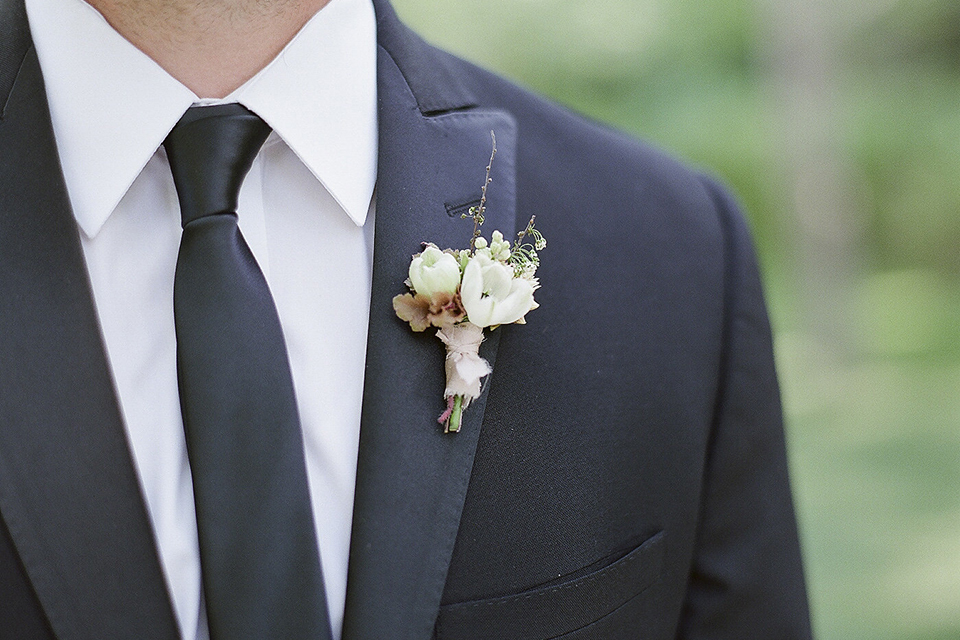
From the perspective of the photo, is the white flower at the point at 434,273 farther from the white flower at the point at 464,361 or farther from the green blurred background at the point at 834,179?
the green blurred background at the point at 834,179

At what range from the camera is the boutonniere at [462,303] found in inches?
53.4

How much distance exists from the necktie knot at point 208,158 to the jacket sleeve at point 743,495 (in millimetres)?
915

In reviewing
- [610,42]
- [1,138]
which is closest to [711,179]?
[1,138]

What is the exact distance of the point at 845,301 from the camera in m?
10.3

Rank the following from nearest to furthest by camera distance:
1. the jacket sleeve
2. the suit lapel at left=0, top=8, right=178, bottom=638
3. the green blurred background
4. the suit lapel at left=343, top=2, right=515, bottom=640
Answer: the suit lapel at left=0, top=8, right=178, bottom=638
the suit lapel at left=343, top=2, right=515, bottom=640
the jacket sleeve
the green blurred background

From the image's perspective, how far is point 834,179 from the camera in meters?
10.5

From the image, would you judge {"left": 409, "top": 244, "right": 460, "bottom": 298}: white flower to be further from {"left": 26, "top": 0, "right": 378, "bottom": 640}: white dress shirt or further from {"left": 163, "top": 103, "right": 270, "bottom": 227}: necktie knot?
{"left": 163, "top": 103, "right": 270, "bottom": 227}: necktie knot

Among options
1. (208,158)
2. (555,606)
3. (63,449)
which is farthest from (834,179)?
(63,449)

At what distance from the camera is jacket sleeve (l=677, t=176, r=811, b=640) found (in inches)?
68.7

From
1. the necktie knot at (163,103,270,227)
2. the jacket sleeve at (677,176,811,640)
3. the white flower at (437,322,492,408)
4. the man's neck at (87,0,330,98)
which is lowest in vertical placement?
the jacket sleeve at (677,176,811,640)

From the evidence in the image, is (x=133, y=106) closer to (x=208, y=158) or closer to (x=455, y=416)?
(x=208, y=158)

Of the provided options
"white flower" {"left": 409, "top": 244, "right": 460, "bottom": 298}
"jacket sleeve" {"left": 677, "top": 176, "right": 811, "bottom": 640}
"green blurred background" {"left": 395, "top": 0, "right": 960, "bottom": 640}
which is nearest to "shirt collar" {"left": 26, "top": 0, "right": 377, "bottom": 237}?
"white flower" {"left": 409, "top": 244, "right": 460, "bottom": 298}

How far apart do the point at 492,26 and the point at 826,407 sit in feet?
23.0

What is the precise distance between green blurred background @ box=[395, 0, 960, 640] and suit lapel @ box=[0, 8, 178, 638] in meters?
5.40
